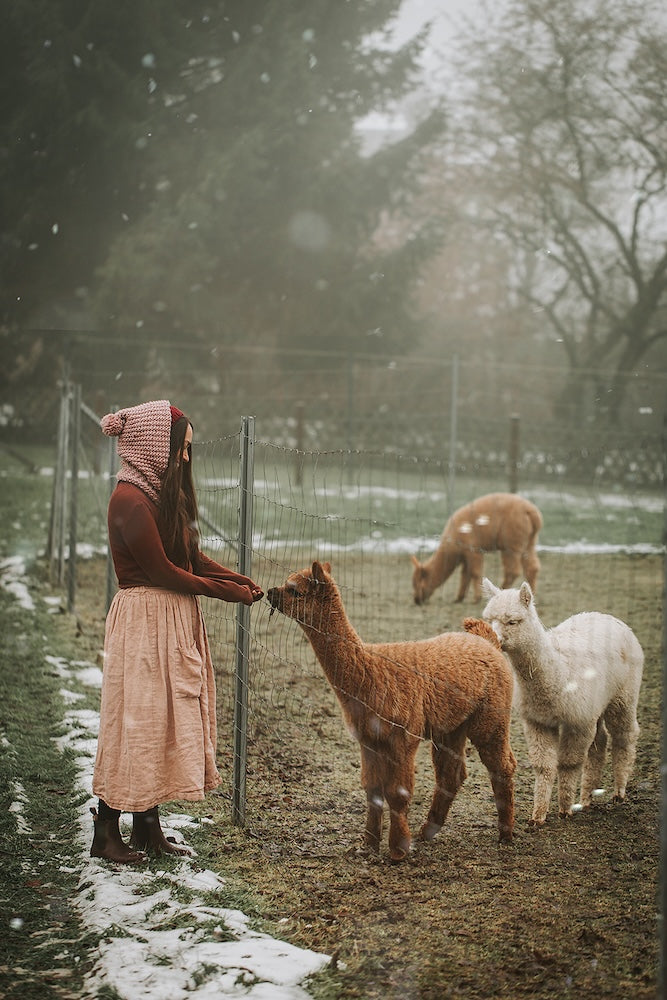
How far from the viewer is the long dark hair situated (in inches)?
136

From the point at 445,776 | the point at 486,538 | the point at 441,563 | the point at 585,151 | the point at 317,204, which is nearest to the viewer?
the point at 445,776

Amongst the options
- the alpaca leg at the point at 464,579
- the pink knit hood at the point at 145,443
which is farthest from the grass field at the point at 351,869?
the alpaca leg at the point at 464,579

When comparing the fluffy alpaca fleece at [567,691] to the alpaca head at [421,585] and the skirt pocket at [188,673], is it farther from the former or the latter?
the alpaca head at [421,585]

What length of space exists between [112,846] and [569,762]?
6.73 ft

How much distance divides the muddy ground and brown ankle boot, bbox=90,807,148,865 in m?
0.28

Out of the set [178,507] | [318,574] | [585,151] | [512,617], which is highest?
[585,151]

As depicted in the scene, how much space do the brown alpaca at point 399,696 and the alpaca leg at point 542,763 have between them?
0.89ft

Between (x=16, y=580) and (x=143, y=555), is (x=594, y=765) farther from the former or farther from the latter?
(x=16, y=580)

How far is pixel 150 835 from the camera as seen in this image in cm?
370

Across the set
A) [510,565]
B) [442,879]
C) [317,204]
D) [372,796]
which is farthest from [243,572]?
[317,204]

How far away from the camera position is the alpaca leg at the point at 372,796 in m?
3.69

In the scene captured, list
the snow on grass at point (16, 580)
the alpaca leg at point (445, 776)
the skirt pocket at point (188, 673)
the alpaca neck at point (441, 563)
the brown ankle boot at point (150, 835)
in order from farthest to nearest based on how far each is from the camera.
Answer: the alpaca neck at point (441, 563)
the snow on grass at point (16, 580)
the alpaca leg at point (445, 776)
the brown ankle boot at point (150, 835)
the skirt pocket at point (188, 673)

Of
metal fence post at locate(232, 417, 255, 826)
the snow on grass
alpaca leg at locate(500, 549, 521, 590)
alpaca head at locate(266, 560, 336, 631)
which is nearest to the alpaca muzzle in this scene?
alpaca head at locate(266, 560, 336, 631)

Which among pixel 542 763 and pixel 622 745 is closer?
pixel 542 763
